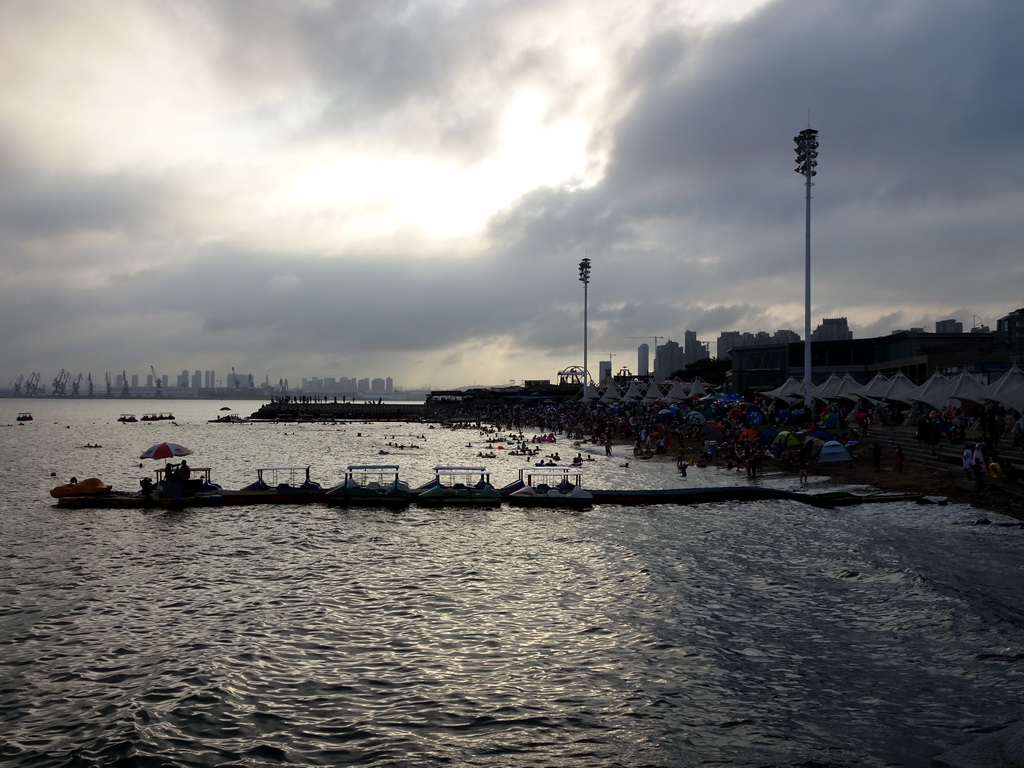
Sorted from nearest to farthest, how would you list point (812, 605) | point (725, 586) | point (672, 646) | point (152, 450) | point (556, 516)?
1. point (672, 646)
2. point (812, 605)
3. point (725, 586)
4. point (556, 516)
5. point (152, 450)

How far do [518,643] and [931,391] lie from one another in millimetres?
38032

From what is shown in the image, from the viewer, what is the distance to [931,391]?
139ft

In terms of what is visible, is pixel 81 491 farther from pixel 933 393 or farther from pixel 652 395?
pixel 652 395

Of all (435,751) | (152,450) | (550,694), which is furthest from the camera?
(152,450)

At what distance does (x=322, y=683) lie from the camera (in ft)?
43.5

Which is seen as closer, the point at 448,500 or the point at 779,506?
the point at 779,506

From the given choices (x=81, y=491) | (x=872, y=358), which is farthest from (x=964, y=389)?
(x=872, y=358)

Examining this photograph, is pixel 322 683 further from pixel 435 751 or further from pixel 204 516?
pixel 204 516

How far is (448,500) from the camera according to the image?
3519 cm

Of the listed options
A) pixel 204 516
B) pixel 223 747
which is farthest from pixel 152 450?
pixel 223 747

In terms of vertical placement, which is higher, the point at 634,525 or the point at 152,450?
the point at 152,450

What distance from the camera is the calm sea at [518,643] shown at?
11.1 m

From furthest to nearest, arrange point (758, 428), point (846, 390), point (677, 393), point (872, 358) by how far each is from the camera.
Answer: point (872, 358), point (677, 393), point (846, 390), point (758, 428)

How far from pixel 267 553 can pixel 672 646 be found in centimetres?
1591
